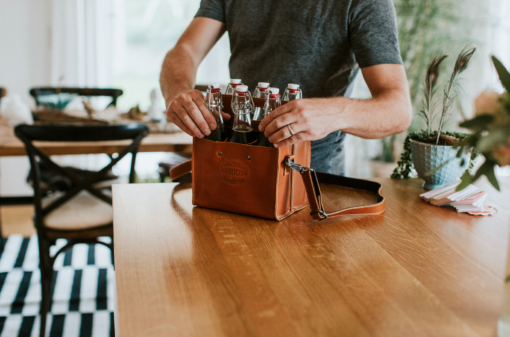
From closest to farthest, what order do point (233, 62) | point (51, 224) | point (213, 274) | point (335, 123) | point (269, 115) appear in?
1. point (213, 274)
2. point (269, 115)
3. point (335, 123)
4. point (233, 62)
5. point (51, 224)

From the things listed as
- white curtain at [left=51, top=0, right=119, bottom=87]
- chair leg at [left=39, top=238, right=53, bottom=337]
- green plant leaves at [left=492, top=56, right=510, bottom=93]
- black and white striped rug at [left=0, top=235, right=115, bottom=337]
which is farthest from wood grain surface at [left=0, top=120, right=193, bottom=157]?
green plant leaves at [left=492, top=56, right=510, bottom=93]

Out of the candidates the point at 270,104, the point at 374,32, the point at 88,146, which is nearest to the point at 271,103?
the point at 270,104

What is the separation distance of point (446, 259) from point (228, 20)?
1.11 meters

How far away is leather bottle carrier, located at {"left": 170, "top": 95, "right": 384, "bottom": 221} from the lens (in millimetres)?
940

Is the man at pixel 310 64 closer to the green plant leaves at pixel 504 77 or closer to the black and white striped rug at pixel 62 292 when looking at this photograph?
the green plant leaves at pixel 504 77

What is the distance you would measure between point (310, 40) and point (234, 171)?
64 cm

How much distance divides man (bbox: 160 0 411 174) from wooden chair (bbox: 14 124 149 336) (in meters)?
0.53

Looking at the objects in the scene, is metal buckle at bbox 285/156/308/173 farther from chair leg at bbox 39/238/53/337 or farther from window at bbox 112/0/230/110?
window at bbox 112/0/230/110

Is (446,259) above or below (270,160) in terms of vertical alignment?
below

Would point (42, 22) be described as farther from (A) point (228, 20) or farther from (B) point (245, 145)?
(B) point (245, 145)

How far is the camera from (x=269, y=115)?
2.95 ft

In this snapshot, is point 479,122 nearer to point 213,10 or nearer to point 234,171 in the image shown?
point 234,171

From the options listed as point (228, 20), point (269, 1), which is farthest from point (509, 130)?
point (228, 20)

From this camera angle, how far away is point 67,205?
2023 mm
